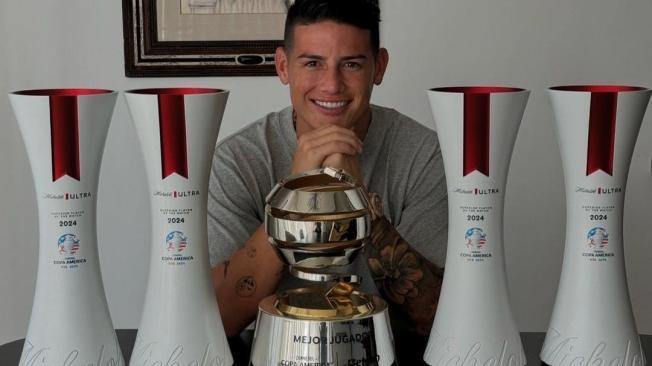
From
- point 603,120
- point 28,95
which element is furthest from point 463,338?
point 28,95

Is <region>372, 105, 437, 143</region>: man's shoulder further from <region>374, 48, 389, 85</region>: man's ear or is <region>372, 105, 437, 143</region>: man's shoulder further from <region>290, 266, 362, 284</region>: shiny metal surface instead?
<region>290, 266, 362, 284</region>: shiny metal surface

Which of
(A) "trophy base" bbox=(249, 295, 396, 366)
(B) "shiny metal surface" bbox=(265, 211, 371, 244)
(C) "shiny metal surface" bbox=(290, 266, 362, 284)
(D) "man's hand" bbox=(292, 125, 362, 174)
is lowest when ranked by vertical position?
(A) "trophy base" bbox=(249, 295, 396, 366)

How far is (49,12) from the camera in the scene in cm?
193

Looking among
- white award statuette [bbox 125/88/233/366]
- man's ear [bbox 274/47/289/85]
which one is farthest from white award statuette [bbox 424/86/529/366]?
man's ear [bbox 274/47/289/85]

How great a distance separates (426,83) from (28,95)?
1226 millimetres

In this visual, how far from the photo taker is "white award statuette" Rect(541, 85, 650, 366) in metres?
0.80

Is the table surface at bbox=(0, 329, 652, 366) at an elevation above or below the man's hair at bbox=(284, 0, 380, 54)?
below

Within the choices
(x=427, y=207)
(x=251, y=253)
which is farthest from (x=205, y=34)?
(x=251, y=253)

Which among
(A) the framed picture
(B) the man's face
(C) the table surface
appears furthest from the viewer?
(A) the framed picture

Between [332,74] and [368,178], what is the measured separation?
18cm

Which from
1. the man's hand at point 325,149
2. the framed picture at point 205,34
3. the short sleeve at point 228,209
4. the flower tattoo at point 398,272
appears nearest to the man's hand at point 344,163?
the man's hand at point 325,149

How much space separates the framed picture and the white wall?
37 millimetres

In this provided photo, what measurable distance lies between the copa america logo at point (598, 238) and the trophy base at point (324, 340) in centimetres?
19

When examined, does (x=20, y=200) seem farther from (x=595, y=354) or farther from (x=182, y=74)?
(x=595, y=354)
